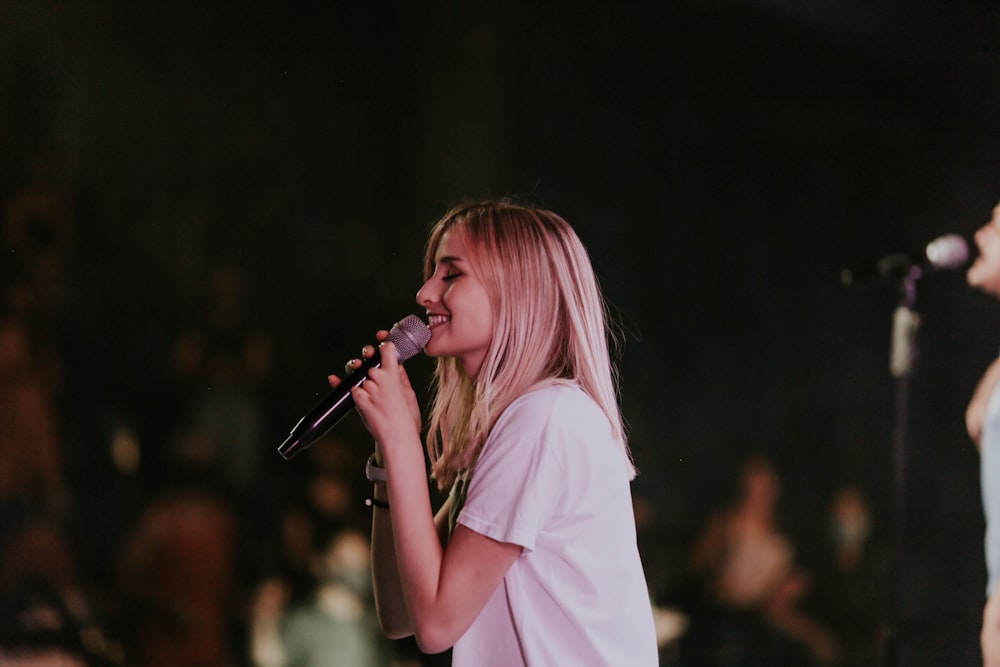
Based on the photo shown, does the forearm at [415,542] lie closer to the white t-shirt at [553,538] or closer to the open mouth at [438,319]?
the white t-shirt at [553,538]

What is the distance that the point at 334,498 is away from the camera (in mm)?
2561

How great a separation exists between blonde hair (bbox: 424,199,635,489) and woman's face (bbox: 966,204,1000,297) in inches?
70.6

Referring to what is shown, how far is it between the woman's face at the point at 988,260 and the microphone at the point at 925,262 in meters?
0.04

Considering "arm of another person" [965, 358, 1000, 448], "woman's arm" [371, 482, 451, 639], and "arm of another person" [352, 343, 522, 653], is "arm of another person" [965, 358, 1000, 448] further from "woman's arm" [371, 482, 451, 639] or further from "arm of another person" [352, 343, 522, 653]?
"arm of another person" [352, 343, 522, 653]

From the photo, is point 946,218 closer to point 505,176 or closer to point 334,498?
point 505,176

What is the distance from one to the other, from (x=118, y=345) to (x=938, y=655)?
7.65ft

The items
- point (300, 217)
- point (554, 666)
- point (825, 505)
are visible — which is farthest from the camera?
point (825, 505)

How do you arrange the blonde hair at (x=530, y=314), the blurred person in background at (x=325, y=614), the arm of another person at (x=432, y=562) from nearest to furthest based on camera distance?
the arm of another person at (x=432, y=562)
the blonde hair at (x=530, y=314)
the blurred person in background at (x=325, y=614)

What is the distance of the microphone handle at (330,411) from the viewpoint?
129 centimetres

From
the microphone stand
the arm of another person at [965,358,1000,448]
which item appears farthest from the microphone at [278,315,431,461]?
the arm of another person at [965,358,1000,448]

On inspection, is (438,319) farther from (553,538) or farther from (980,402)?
(980,402)

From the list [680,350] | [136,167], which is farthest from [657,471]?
[136,167]

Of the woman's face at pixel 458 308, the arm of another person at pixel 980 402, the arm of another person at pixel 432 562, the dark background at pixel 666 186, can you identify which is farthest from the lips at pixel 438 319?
the arm of another person at pixel 980 402

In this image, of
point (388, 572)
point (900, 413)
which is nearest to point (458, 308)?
point (388, 572)
